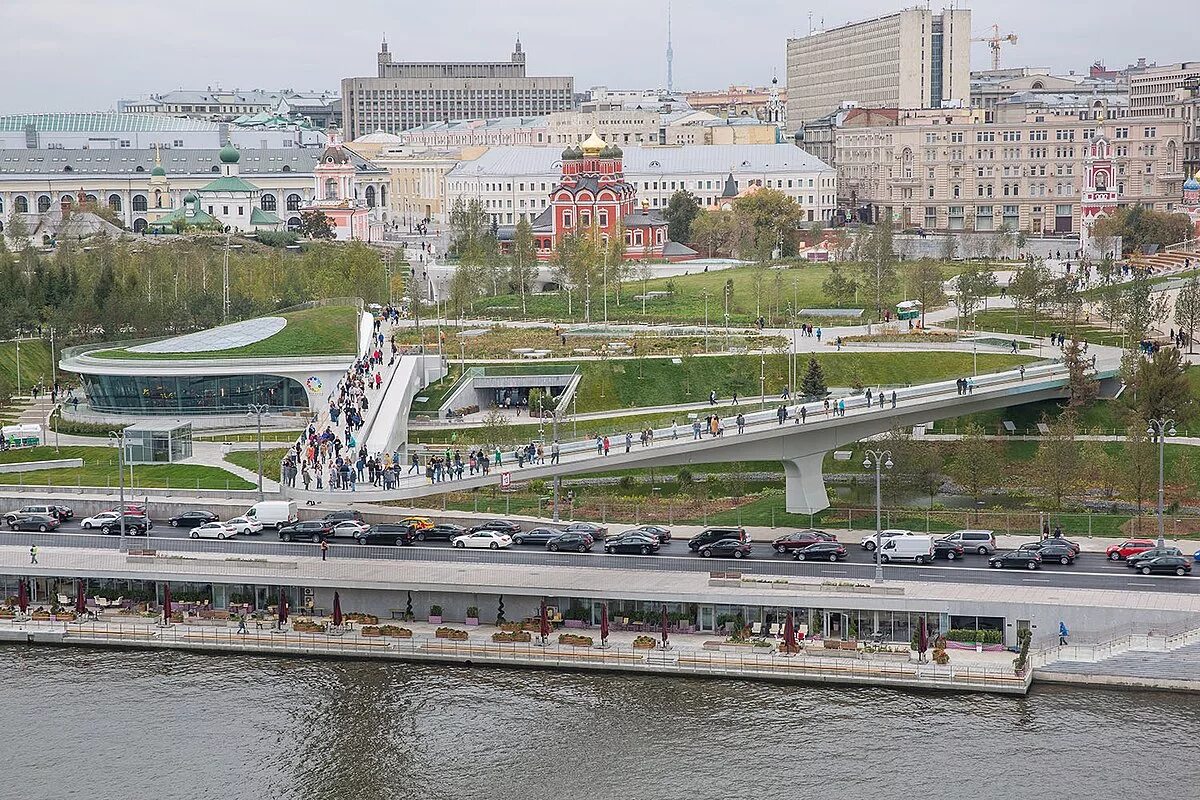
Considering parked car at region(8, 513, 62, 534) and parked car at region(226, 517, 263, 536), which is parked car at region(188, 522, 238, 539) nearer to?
parked car at region(226, 517, 263, 536)

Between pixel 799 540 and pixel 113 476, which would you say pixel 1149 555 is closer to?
pixel 799 540

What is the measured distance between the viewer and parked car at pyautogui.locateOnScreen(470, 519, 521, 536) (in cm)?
6462

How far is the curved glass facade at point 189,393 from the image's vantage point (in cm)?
8838

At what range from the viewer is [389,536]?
6394cm

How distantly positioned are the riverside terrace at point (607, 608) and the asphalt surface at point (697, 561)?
1.90ft

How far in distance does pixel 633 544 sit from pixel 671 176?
412ft

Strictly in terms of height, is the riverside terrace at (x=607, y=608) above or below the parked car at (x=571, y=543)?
below

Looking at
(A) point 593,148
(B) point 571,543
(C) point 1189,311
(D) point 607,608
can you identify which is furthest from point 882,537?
(A) point 593,148

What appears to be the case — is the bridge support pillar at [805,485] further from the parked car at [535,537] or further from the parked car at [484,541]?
the parked car at [484,541]

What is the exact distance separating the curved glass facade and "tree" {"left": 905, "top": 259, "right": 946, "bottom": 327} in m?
36.5

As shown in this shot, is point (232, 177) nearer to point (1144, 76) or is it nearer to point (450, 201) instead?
point (450, 201)

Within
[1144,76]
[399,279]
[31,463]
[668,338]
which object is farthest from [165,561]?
[1144,76]

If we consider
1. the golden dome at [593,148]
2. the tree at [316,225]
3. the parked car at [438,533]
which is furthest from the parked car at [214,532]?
the tree at [316,225]

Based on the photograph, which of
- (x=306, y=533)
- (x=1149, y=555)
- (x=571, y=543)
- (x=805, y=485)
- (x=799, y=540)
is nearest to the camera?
(x=1149, y=555)
